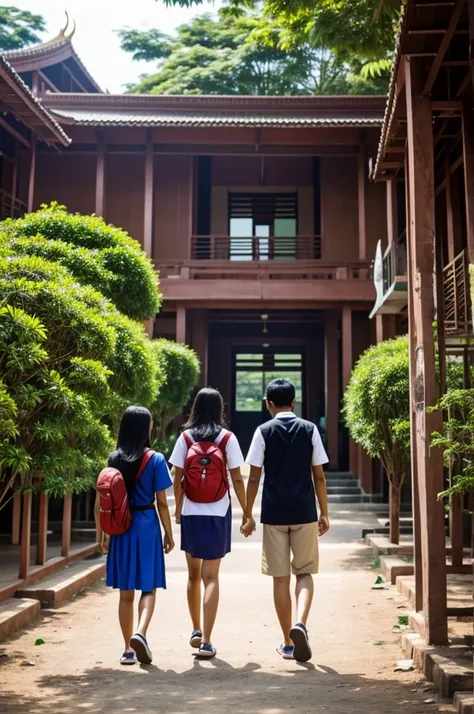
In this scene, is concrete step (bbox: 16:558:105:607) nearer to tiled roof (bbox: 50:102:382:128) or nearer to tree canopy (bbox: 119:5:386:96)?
tiled roof (bbox: 50:102:382:128)

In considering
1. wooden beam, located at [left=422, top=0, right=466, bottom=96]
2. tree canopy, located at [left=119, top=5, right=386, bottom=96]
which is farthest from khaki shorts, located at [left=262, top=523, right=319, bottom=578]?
tree canopy, located at [left=119, top=5, right=386, bottom=96]

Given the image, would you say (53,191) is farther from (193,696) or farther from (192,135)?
(193,696)

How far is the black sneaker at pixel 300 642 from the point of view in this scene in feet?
14.7

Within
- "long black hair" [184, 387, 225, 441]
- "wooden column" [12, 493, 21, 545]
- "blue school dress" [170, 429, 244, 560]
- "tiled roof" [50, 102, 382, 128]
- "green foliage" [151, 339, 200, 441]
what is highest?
"tiled roof" [50, 102, 382, 128]

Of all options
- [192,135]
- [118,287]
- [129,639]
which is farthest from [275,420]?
[192,135]

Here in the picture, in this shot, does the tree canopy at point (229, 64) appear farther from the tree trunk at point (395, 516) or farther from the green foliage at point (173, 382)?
the tree trunk at point (395, 516)

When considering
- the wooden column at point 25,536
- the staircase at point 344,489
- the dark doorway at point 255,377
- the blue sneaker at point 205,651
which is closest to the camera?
the blue sneaker at point 205,651

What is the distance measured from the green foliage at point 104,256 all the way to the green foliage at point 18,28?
68.8 ft

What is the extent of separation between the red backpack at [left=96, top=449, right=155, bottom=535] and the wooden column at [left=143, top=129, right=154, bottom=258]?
1251 cm

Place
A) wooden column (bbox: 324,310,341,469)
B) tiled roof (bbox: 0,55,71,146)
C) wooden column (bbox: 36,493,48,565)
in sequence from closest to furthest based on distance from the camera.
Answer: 1. wooden column (bbox: 36,493,48,565)
2. tiled roof (bbox: 0,55,71,146)
3. wooden column (bbox: 324,310,341,469)

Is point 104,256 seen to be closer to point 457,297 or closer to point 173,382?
point 457,297

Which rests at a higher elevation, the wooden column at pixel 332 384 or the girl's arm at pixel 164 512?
the wooden column at pixel 332 384

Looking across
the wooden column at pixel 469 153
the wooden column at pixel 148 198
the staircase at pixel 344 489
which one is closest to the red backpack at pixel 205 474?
the wooden column at pixel 469 153

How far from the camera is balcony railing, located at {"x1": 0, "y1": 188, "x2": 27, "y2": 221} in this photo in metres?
15.2
